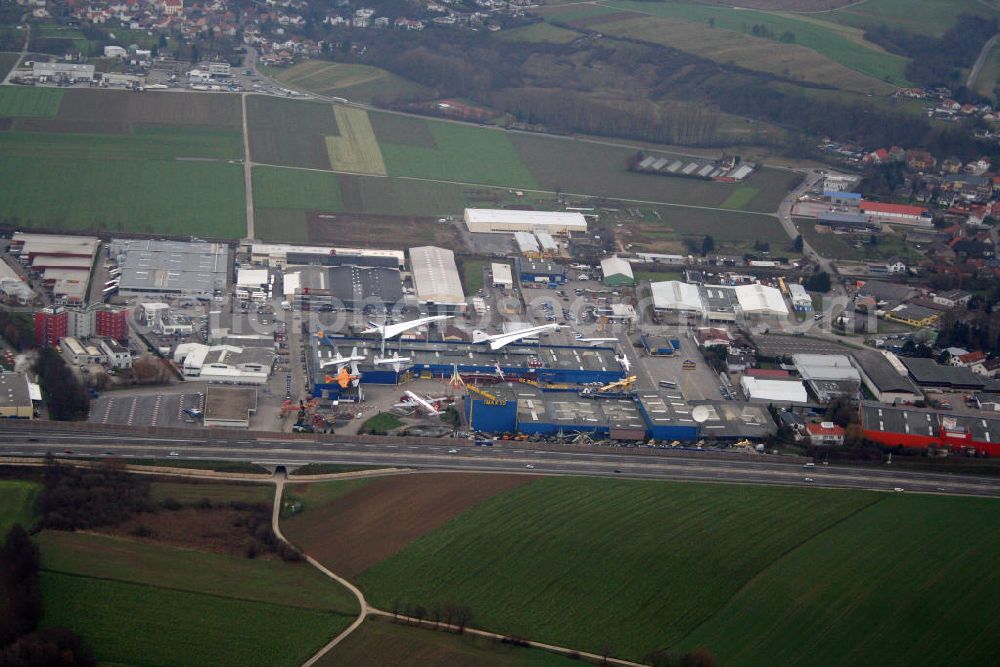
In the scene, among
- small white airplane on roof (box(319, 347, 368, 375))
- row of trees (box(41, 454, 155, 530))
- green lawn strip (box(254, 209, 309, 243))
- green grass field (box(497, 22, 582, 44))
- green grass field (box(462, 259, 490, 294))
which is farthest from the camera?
green grass field (box(497, 22, 582, 44))

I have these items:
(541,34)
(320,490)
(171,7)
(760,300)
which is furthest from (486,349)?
(171,7)

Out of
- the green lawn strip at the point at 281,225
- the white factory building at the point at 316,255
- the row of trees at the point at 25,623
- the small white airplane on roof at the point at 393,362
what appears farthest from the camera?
the green lawn strip at the point at 281,225

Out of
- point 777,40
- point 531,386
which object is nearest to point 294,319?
point 531,386

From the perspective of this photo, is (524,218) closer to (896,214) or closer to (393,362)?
(393,362)

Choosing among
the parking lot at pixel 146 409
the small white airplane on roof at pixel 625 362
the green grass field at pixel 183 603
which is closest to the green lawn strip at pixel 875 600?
the green grass field at pixel 183 603

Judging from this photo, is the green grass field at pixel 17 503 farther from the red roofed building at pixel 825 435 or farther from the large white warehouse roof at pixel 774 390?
the red roofed building at pixel 825 435

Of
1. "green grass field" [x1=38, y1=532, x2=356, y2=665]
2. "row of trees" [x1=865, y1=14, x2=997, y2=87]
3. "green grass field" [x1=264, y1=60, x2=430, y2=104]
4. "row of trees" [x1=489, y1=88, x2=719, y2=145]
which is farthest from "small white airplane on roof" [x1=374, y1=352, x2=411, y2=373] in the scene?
"row of trees" [x1=865, y1=14, x2=997, y2=87]

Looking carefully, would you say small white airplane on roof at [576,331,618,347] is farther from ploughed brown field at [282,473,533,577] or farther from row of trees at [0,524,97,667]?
row of trees at [0,524,97,667]
